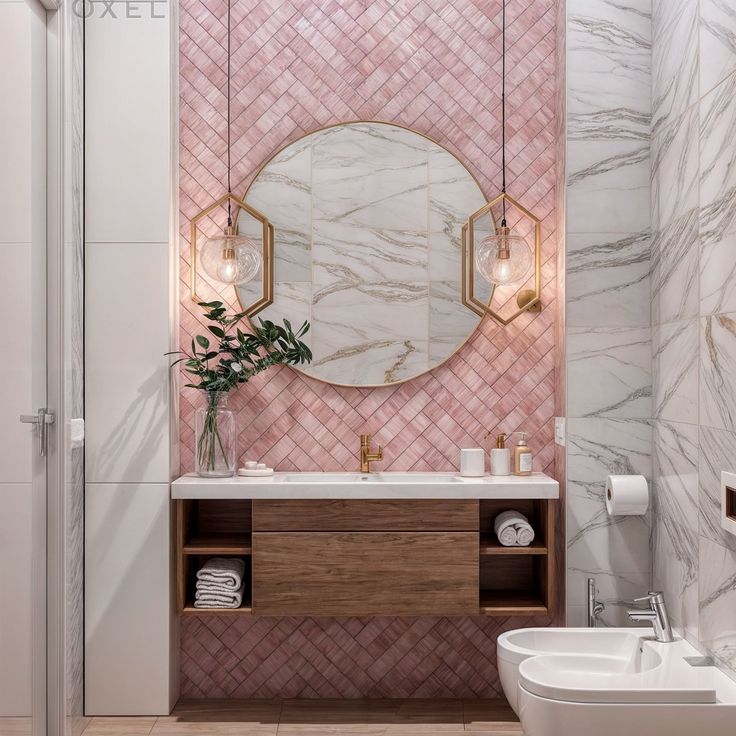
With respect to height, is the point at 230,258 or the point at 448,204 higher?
the point at 448,204

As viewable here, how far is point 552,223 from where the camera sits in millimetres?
2936

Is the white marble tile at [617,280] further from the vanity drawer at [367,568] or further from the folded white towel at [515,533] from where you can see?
the vanity drawer at [367,568]

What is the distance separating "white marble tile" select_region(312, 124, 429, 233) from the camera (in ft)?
9.62

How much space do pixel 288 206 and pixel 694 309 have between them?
1477 mm

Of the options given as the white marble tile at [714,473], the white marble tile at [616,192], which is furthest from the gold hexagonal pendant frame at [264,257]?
the white marble tile at [714,473]

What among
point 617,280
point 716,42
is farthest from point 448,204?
point 716,42

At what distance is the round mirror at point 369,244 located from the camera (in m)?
2.93

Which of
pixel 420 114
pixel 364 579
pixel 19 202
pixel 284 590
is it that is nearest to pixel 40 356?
pixel 19 202

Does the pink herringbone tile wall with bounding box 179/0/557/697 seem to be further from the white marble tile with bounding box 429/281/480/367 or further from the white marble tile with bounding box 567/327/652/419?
the white marble tile with bounding box 567/327/652/419

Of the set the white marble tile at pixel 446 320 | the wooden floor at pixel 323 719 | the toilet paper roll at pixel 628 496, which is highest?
the white marble tile at pixel 446 320

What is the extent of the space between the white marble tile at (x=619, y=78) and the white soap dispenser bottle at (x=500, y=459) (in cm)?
111

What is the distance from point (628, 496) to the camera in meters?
2.57

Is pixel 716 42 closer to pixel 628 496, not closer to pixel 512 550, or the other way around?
pixel 628 496

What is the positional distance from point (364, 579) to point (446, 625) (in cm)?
51
